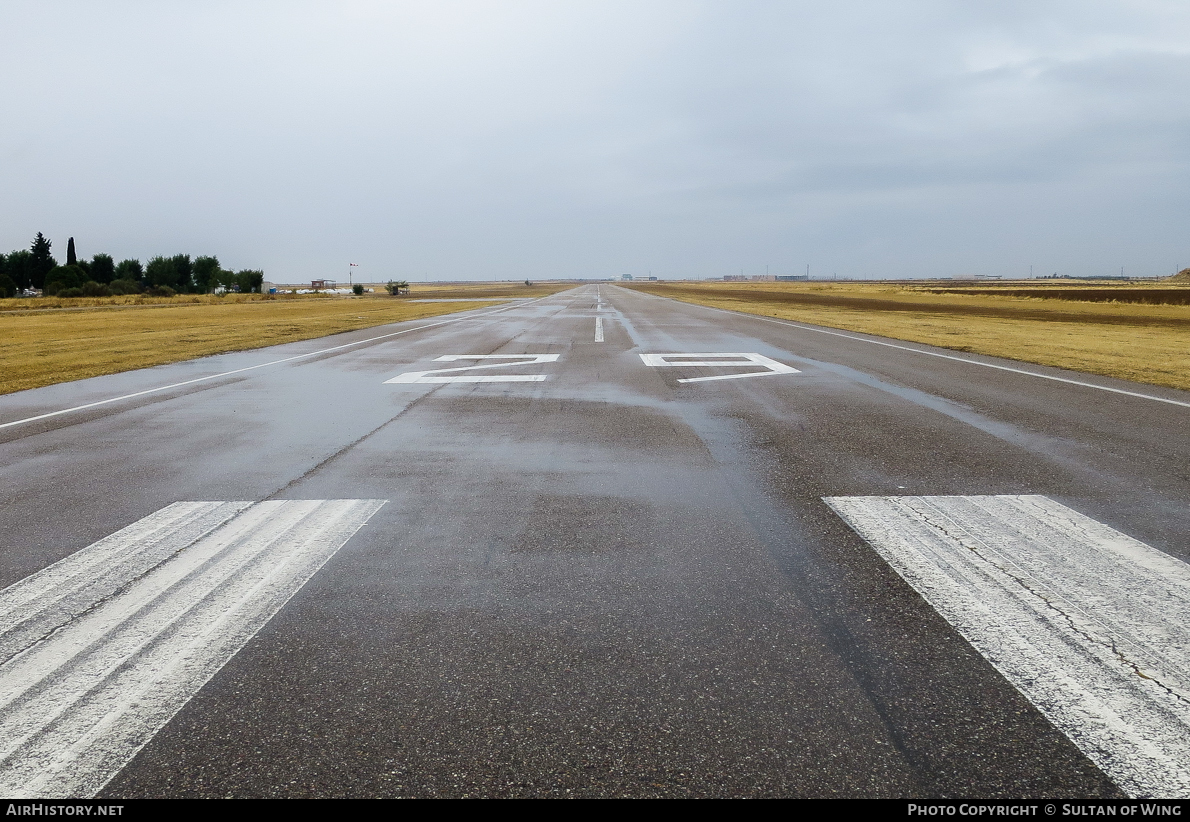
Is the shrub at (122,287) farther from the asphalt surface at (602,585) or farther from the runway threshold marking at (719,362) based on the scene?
the asphalt surface at (602,585)

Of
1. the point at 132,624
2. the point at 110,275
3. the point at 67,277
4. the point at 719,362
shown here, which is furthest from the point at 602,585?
the point at 110,275

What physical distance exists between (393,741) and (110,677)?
3.89 ft

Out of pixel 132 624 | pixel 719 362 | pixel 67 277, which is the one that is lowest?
pixel 132 624

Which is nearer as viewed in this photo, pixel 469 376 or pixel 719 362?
pixel 469 376

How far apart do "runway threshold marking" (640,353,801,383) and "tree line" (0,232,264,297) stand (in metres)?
103

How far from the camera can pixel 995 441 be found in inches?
272

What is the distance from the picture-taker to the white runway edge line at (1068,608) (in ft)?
7.72

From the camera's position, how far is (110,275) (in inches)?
5792

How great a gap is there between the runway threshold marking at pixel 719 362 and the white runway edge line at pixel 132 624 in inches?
311

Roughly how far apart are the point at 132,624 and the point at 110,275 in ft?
566

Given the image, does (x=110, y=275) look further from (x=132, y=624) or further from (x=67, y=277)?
(x=132, y=624)

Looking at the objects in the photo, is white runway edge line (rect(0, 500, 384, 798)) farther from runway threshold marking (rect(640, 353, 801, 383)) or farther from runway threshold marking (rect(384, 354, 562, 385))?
runway threshold marking (rect(640, 353, 801, 383))

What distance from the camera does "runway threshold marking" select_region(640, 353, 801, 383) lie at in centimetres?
1202
